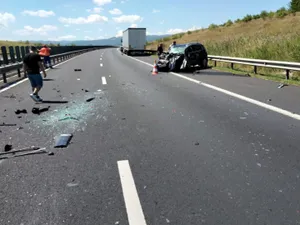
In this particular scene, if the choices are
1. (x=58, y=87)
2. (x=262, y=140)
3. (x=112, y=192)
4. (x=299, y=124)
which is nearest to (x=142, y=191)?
(x=112, y=192)

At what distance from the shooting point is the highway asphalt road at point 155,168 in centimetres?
325

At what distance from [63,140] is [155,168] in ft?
6.94

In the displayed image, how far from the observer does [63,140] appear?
5.69 meters

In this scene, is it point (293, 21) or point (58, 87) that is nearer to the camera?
point (58, 87)

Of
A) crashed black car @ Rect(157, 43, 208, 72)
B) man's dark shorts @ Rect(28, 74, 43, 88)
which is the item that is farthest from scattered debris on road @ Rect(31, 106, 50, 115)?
crashed black car @ Rect(157, 43, 208, 72)

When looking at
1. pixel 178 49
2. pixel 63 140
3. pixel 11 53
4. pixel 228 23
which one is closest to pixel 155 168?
pixel 63 140

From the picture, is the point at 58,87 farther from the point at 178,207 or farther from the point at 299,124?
the point at 178,207

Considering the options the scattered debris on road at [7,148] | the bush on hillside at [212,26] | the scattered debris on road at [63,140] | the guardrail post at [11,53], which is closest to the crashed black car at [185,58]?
the guardrail post at [11,53]

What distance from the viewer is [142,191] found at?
3.72 m

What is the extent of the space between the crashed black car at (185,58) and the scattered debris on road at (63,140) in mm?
13342

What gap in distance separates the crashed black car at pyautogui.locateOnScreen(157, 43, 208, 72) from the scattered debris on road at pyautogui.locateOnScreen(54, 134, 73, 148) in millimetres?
13342

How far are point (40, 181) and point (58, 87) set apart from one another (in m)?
9.65

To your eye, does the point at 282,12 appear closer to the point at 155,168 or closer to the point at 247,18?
the point at 247,18

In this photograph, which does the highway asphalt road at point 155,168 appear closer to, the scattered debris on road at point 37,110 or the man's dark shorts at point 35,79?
the scattered debris on road at point 37,110
